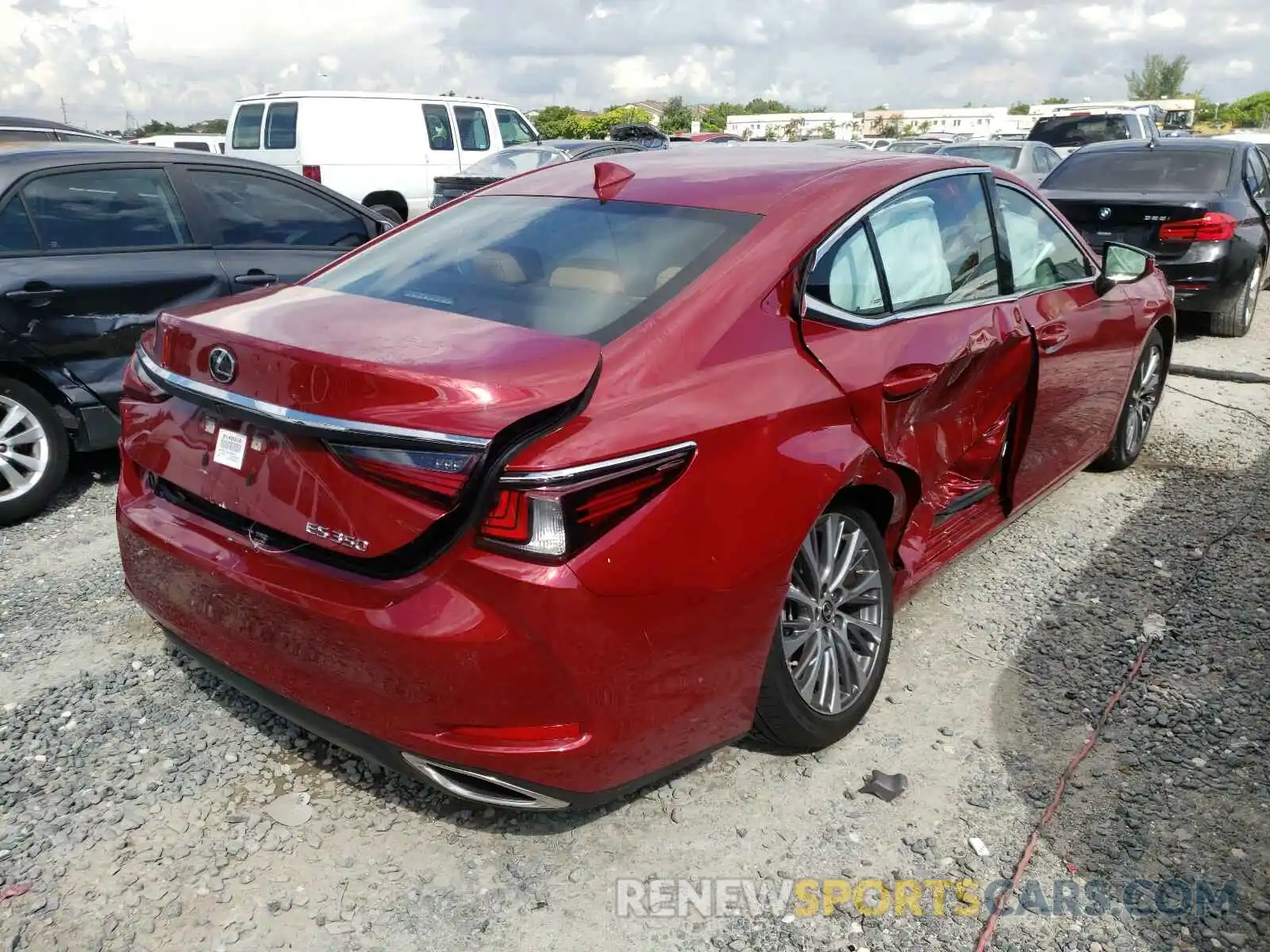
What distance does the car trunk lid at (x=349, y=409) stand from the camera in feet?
6.94

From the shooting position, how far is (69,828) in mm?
2656

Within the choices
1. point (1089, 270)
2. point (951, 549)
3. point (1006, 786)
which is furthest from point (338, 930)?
point (1089, 270)

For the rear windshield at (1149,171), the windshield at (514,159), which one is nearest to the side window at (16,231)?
the rear windshield at (1149,171)

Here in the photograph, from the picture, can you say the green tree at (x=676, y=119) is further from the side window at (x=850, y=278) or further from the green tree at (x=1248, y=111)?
the side window at (x=850, y=278)

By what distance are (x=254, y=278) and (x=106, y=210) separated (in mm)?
726

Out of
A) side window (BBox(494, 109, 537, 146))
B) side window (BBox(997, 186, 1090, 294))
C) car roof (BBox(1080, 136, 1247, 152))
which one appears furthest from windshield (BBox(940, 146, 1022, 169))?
side window (BBox(997, 186, 1090, 294))

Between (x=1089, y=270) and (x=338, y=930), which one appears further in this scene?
(x=1089, y=270)

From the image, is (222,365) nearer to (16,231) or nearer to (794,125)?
(16,231)

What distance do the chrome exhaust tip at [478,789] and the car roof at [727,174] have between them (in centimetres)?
161

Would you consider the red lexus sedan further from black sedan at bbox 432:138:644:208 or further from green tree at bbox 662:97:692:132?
green tree at bbox 662:97:692:132

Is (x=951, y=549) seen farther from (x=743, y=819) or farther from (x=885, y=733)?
(x=743, y=819)

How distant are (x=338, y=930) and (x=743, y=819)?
3.38 feet

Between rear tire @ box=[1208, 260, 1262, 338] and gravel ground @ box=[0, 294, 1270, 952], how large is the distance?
5.34 meters

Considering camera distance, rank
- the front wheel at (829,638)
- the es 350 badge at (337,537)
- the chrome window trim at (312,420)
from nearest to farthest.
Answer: the chrome window trim at (312,420), the es 350 badge at (337,537), the front wheel at (829,638)
